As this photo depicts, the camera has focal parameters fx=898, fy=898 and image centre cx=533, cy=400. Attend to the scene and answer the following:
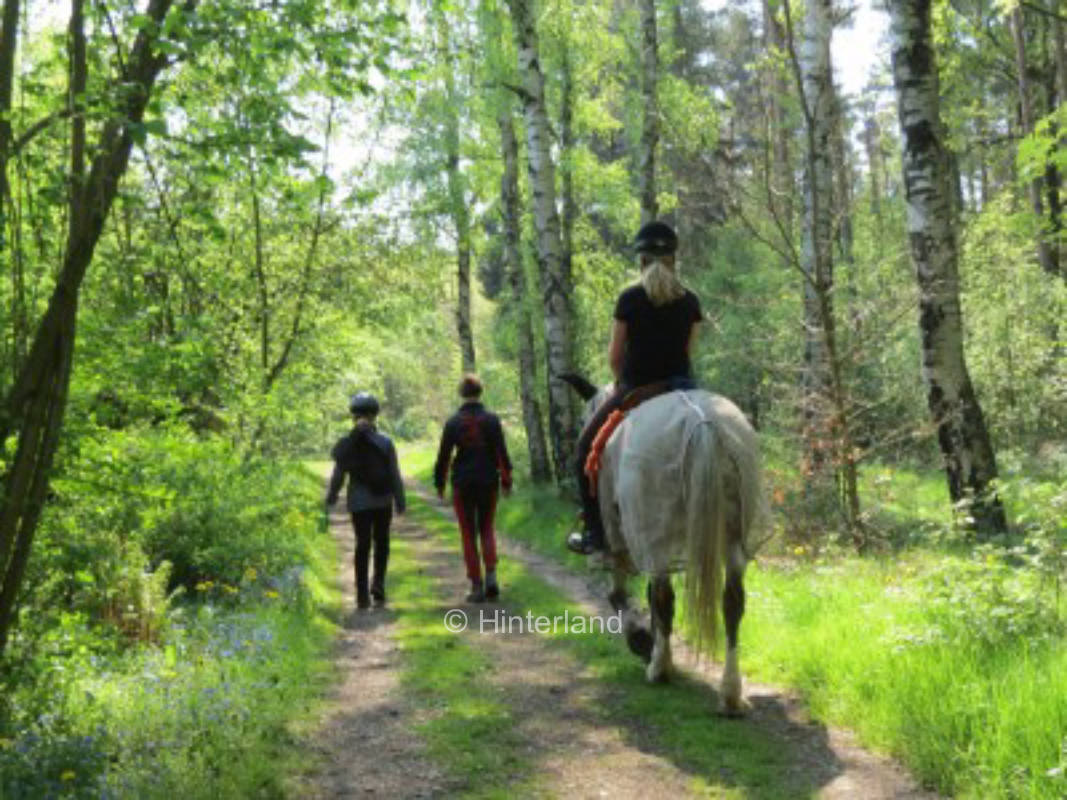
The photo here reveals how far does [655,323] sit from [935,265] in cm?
360

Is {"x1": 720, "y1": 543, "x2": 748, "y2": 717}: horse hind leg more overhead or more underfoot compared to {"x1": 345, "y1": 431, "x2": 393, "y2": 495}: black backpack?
more underfoot

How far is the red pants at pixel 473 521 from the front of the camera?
398 inches

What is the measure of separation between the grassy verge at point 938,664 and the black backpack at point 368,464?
4.52m

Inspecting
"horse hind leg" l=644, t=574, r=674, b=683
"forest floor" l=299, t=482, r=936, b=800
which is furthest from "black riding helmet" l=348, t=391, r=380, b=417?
"horse hind leg" l=644, t=574, r=674, b=683

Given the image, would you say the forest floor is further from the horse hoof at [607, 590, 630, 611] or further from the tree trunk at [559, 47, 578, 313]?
the tree trunk at [559, 47, 578, 313]

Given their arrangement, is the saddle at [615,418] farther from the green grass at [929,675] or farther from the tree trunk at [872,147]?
the tree trunk at [872,147]

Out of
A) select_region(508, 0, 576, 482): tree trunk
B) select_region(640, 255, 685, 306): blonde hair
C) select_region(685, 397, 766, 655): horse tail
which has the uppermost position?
select_region(508, 0, 576, 482): tree trunk

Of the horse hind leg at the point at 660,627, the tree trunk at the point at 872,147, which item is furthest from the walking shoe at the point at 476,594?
the tree trunk at the point at 872,147

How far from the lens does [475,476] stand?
10.1m

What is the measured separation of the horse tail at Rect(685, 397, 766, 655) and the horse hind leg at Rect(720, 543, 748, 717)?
39 mm

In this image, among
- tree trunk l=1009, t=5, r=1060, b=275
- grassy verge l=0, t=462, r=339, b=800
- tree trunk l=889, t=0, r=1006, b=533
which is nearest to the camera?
grassy verge l=0, t=462, r=339, b=800

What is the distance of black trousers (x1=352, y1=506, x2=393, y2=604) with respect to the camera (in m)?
10.2

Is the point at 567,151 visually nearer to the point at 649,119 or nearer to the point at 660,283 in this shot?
the point at 649,119

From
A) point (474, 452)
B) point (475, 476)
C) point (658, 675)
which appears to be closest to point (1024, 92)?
point (474, 452)
